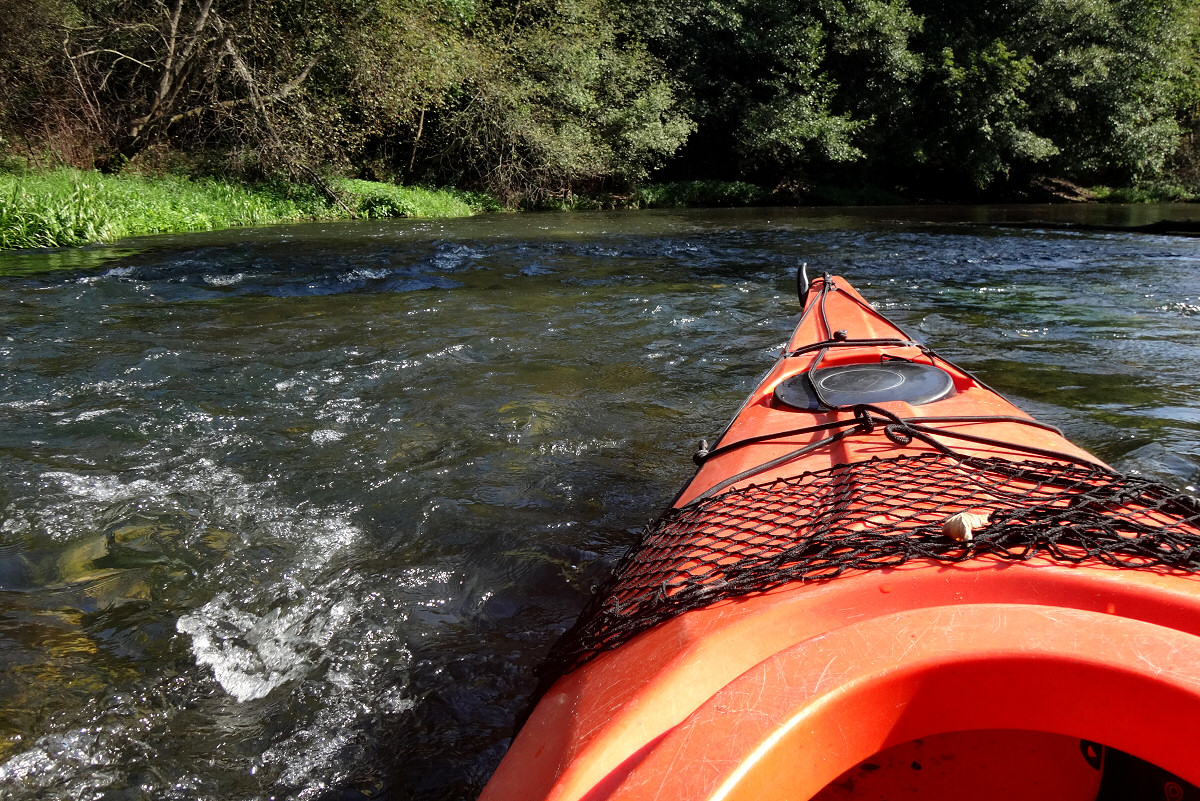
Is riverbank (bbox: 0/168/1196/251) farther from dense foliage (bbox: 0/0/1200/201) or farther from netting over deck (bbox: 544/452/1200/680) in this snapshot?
netting over deck (bbox: 544/452/1200/680)

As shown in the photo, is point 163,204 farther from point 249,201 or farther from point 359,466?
point 359,466

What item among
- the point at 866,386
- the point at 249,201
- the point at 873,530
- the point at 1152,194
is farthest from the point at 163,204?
the point at 1152,194

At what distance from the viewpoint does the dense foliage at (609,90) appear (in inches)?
480

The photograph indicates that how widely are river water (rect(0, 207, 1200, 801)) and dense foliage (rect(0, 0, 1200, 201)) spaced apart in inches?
241

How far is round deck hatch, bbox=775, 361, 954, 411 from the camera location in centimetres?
221

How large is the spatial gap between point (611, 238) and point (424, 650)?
9.60 m

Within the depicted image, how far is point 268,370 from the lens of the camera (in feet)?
14.5

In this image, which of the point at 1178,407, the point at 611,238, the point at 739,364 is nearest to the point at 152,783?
the point at 739,364

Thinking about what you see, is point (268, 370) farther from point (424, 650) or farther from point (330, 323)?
point (424, 650)

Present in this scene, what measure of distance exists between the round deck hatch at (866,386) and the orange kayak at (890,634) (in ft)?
0.34

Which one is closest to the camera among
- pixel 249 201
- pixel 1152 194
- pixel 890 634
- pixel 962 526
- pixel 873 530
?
pixel 890 634

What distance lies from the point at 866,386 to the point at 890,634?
140cm

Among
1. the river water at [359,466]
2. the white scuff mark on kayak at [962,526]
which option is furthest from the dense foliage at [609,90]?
the white scuff mark on kayak at [962,526]

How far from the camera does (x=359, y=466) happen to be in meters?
3.20
